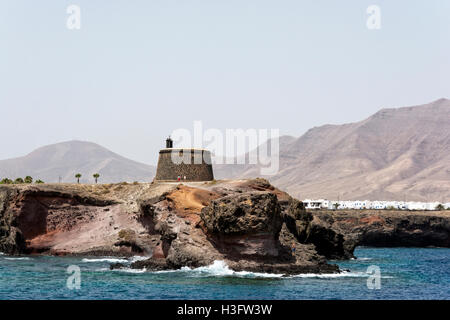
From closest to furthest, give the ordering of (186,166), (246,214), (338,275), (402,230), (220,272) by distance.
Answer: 1. (246,214)
2. (220,272)
3. (338,275)
4. (186,166)
5. (402,230)

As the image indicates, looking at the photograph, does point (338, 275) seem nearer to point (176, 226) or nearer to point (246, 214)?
point (246, 214)

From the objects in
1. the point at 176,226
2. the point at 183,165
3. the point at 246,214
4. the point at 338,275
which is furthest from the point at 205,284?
the point at 183,165

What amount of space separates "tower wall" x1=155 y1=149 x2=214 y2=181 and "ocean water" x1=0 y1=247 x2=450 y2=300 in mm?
31741

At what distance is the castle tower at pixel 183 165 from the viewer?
9119cm

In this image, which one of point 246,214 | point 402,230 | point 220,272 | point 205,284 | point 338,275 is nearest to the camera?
point 205,284

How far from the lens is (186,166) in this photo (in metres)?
91.3

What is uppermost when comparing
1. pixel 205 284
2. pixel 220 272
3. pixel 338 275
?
pixel 205 284

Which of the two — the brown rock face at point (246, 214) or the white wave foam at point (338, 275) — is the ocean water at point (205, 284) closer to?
the white wave foam at point (338, 275)

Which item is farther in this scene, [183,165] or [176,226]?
[183,165]

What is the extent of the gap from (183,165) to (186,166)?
1.57 ft

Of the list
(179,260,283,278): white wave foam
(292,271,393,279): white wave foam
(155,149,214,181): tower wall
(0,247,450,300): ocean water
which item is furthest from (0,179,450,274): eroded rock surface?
(155,149,214,181): tower wall

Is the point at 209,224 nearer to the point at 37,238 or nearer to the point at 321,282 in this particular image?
the point at 321,282

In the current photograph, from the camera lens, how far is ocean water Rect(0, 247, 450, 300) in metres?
42.4
